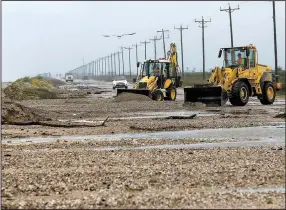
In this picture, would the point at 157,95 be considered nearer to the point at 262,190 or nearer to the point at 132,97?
the point at 132,97

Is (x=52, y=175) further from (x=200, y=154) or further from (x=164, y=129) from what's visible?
(x=164, y=129)

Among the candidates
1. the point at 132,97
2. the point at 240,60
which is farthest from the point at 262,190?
the point at 132,97

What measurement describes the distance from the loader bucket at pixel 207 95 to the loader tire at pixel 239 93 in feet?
1.71

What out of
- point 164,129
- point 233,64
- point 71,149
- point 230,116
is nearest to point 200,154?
Result: point 71,149

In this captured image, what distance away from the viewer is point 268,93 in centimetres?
3262

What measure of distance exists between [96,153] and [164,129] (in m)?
6.12

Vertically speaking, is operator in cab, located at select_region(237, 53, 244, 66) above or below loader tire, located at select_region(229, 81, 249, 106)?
above

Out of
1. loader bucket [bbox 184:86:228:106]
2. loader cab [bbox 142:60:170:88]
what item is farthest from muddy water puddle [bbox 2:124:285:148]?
loader cab [bbox 142:60:170:88]

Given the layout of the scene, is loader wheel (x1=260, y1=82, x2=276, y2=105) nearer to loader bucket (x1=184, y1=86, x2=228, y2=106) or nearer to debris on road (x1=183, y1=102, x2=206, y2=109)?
loader bucket (x1=184, y1=86, x2=228, y2=106)

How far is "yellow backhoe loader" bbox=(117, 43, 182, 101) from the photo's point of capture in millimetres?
35125

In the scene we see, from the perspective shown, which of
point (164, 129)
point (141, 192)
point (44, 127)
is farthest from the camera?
point (44, 127)

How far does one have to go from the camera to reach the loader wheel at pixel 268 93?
32375 mm

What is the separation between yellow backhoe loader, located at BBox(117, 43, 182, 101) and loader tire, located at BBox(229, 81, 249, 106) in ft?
20.8

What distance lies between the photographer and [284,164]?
10000 mm
